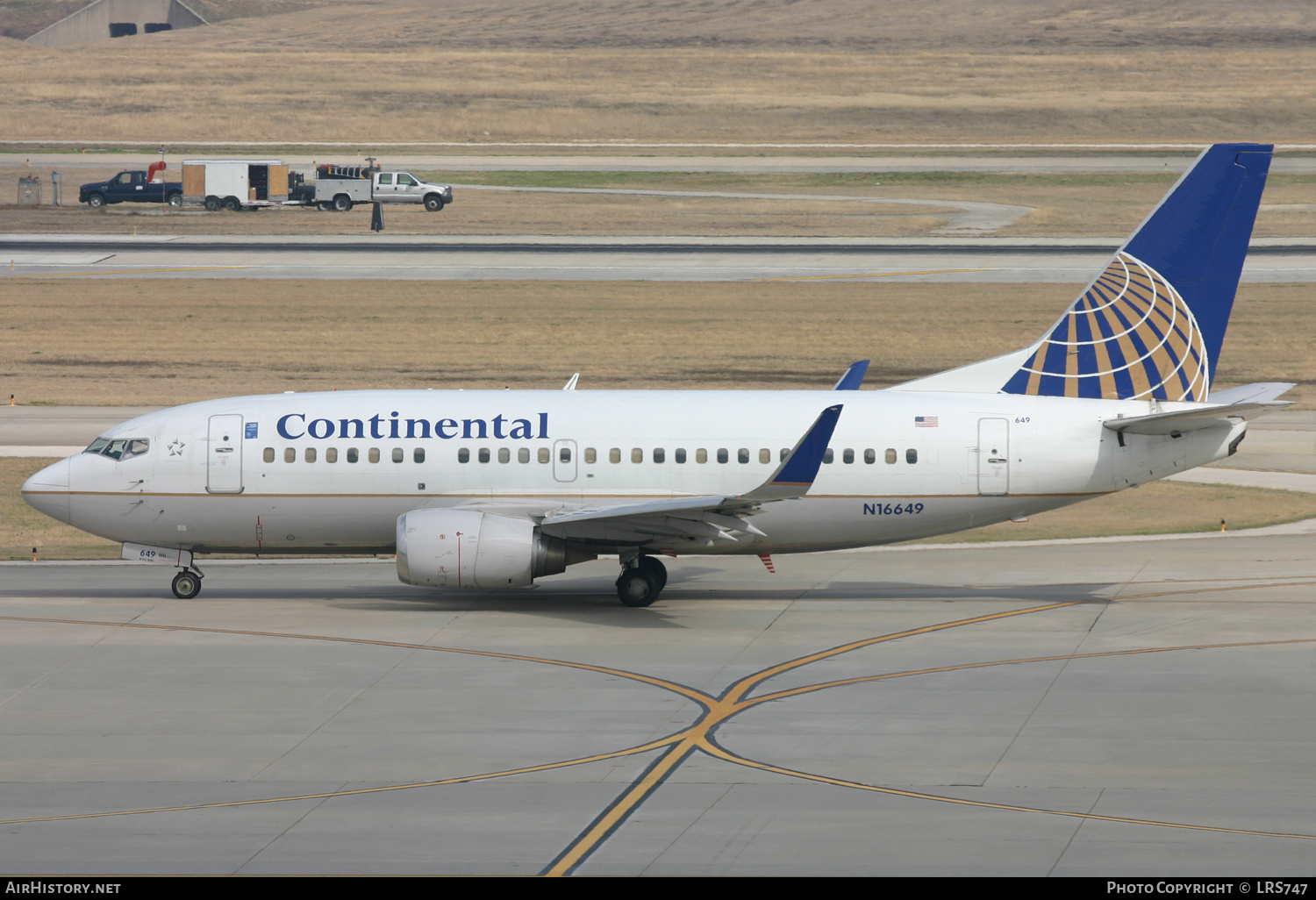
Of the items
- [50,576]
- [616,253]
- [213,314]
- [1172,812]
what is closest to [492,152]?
[616,253]

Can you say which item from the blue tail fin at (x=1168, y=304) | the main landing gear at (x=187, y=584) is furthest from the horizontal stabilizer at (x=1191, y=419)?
the main landing gear at (x=187, y=584)

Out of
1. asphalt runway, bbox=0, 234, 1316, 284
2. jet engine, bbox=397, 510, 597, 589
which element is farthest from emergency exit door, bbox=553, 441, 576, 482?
asphalt runway, bbox=0, 234, 1316, 284

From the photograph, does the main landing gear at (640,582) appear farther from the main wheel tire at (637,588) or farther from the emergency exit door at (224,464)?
the emergency exit door at (224,464)

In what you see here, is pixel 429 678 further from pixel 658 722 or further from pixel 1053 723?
pixel 1053 723

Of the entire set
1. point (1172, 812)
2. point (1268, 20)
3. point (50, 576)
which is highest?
point (1268, 20)

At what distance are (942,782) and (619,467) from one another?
1205cm

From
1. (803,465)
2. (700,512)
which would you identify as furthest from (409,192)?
(803,465)

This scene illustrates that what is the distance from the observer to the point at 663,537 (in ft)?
97.6

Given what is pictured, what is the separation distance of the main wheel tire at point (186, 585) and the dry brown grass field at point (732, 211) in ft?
187

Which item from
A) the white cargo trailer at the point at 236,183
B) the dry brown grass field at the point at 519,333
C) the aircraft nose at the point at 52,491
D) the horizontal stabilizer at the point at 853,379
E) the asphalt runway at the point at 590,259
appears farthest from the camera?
the white cargo trailer at the point at 236,183

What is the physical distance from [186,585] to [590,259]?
156ft

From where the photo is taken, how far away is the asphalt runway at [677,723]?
17.7 metres

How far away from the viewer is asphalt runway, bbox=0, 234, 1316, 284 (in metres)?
72.1

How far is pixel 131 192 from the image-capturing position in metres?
97.0
